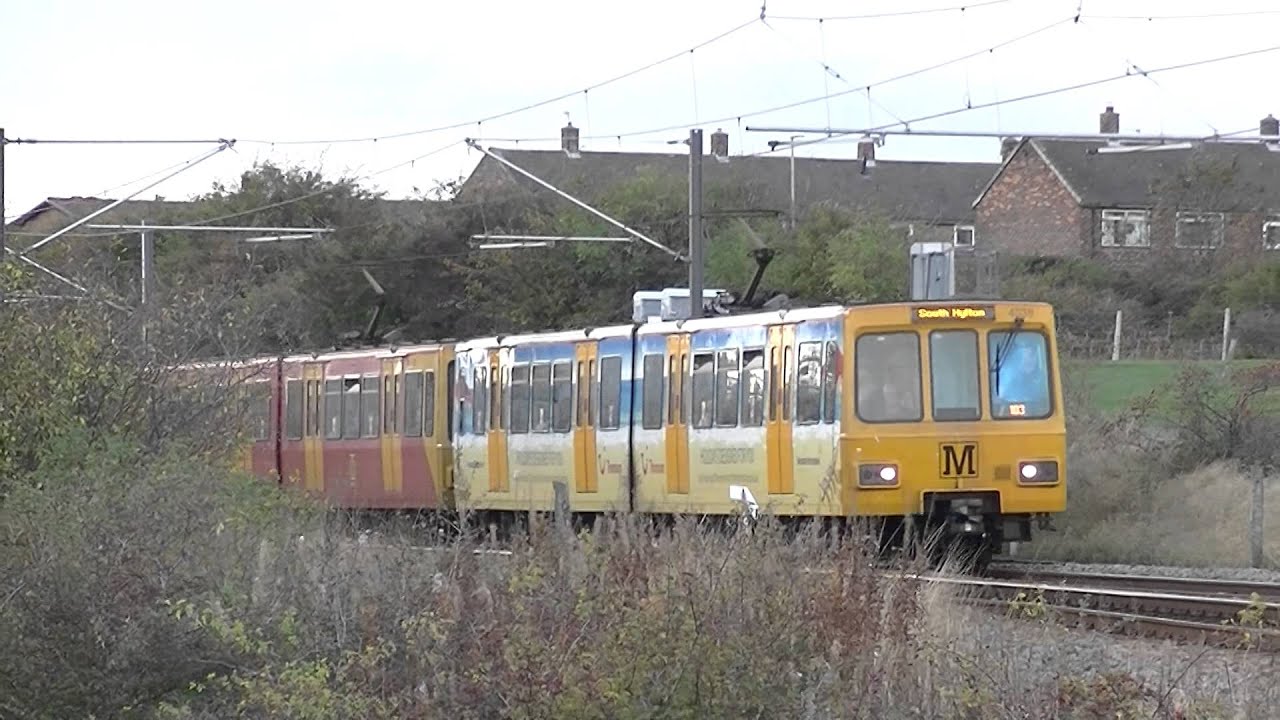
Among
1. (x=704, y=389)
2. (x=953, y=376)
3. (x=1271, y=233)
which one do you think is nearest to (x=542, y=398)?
(x=704, y=389)

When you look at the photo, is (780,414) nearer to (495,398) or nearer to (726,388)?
(726,388)

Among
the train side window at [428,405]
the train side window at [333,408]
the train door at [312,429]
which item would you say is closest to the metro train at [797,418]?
the train side window at [428,405]

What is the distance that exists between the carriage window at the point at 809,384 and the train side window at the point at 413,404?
9154 millimetres

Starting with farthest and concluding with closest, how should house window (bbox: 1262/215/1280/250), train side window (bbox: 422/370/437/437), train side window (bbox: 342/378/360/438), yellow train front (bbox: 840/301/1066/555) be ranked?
house window (bbox: 1262/215/1280/250) → train side window (bbox: 342/378/360/438) → train side window (bbox: 422/370/437/437) → yellow train front (bbox: 840/301/1066/555)

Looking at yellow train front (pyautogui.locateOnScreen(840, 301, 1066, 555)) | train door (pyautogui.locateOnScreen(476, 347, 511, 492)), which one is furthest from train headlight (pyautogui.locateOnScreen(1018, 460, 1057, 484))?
train door (pyautogui.locateOnScreen(476, 347, 511, 492))

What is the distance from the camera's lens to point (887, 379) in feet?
63.0

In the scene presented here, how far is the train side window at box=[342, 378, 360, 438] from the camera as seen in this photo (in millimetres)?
29422

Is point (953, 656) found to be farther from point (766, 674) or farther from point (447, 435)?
point (447, 435)

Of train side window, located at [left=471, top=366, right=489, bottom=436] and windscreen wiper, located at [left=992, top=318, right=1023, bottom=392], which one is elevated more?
windscreen wiper, located at [left=992, top=318, right=1023, bottom=392]

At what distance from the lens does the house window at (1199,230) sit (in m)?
59.6

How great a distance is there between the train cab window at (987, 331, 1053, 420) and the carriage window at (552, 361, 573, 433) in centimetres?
584

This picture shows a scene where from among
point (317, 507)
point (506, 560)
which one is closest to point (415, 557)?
point (506, 560)

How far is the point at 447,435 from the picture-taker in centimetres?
2712

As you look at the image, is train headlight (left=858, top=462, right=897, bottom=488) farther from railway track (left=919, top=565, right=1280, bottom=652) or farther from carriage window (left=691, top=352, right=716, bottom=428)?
carriage window (left=691, top=352, right=716, bottom=428)
